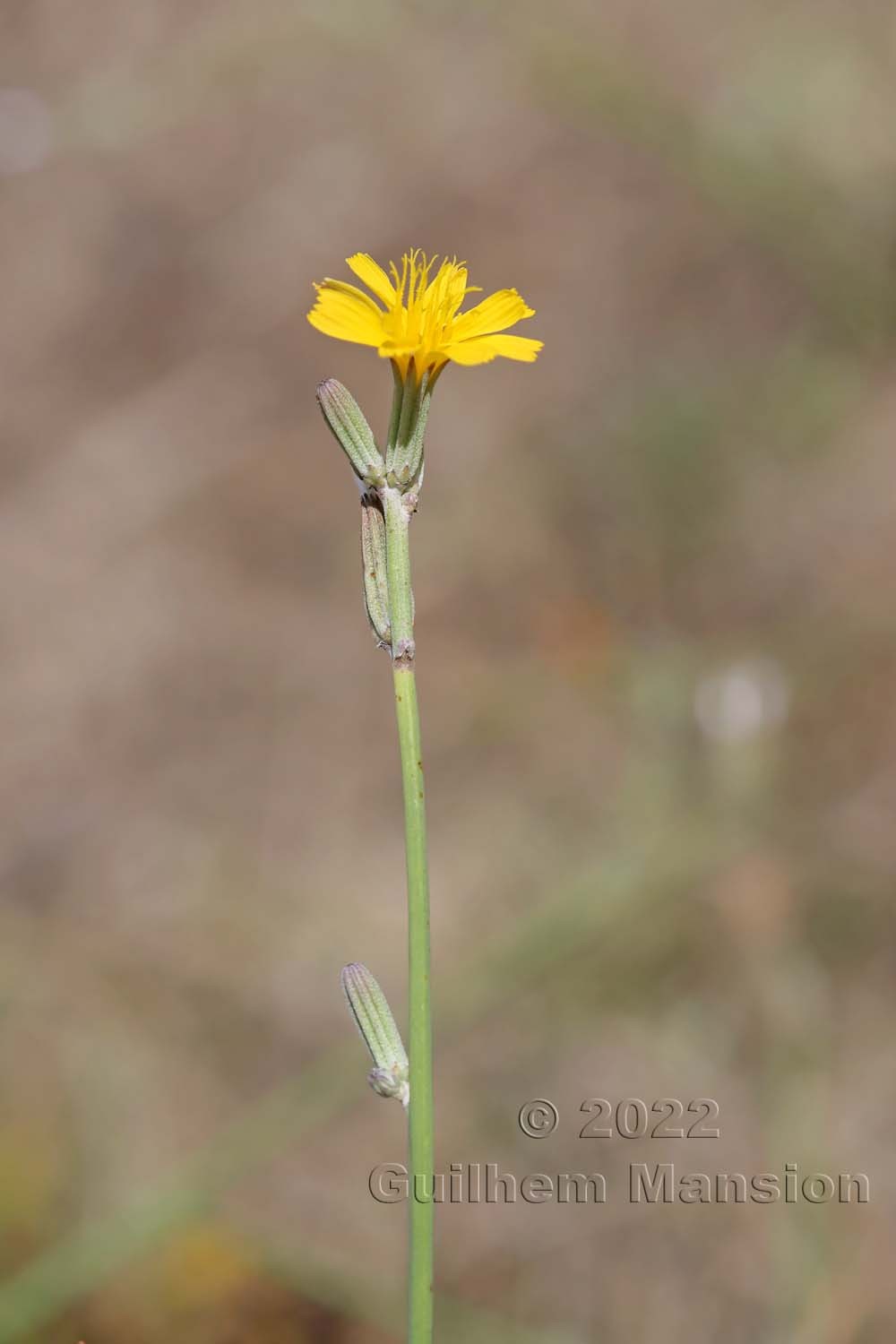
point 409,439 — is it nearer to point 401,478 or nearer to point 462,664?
point 401,478

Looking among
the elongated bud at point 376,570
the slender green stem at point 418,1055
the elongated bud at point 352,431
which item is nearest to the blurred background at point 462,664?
the slender green stem at point 418,1055

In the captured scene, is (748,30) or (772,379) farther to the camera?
(748,30)

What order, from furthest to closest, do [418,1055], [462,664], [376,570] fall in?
[462,664]
[376,570]
[418,1055]

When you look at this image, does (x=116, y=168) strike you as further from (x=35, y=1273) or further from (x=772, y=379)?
(x=35, y=1273)

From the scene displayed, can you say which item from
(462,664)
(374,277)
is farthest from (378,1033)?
(462,664)

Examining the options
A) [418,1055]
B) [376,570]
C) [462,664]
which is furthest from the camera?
[462,664]

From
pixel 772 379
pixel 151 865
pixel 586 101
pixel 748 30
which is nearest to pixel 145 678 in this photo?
pixel 151 865

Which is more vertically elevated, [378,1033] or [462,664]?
[462,664]
